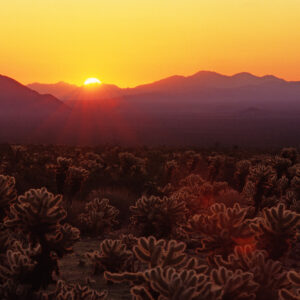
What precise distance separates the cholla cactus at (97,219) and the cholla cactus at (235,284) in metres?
5.14

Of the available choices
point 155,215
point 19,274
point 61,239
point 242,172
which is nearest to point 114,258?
point 155,215

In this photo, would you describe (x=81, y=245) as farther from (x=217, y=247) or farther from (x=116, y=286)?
(x=217, y=247)

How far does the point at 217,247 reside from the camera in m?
4.55

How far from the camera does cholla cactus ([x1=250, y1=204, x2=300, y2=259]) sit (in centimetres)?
420

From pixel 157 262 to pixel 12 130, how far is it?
98.4 m

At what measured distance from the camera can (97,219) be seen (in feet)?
27.1

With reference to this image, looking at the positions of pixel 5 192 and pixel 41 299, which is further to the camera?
pixel 5 192

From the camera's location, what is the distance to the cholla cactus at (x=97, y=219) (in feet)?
27.1

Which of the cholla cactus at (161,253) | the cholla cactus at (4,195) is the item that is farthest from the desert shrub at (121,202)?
the cholla cactus at (161,253)

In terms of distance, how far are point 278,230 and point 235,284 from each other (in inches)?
47.9

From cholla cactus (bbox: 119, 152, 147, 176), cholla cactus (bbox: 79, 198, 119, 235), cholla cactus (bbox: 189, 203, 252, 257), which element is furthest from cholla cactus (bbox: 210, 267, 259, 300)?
cholla cactus (bbox: 119, 152, 147, 176)

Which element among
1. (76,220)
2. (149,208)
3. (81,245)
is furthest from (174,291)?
→ (76,220)

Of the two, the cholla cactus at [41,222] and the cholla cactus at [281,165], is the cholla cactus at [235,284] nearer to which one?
the cholla cactus at [41,222]

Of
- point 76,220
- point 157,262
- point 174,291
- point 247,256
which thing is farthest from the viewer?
point 76,220
